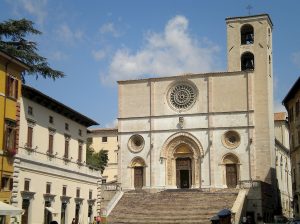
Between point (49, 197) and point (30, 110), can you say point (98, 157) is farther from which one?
point (30, 110)

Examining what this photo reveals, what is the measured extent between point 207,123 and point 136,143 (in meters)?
7.42

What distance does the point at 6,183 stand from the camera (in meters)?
28.2

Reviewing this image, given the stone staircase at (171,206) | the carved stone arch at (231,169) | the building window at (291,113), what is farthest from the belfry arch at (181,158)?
the building window at (291,113)

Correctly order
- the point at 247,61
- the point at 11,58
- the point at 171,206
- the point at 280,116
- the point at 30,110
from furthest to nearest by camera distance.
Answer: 1. the point at 280,116
2. the point at 247,61
3. the point at 171,206
4. the point at 30,110
5. the point at 11,58

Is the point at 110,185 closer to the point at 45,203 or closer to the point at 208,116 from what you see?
the point at 208,116

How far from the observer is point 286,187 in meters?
66.1

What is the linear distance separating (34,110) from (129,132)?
20853 millimetres

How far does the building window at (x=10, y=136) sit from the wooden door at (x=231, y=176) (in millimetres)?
25329

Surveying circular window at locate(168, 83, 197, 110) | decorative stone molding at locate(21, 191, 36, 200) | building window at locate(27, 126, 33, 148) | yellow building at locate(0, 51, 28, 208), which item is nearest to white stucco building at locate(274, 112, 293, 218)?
circular window at locate(168, 83, 197, 110)

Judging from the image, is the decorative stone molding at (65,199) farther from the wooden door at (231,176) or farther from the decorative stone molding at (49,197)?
the wooden door at (231,176)

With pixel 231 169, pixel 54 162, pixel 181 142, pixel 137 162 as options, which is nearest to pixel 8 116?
pixel 54 162

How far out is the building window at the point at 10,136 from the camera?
91.8 ft

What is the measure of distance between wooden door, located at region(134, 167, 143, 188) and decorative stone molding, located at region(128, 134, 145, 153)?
1823mm

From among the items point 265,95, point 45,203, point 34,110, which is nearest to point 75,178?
point 45,203
